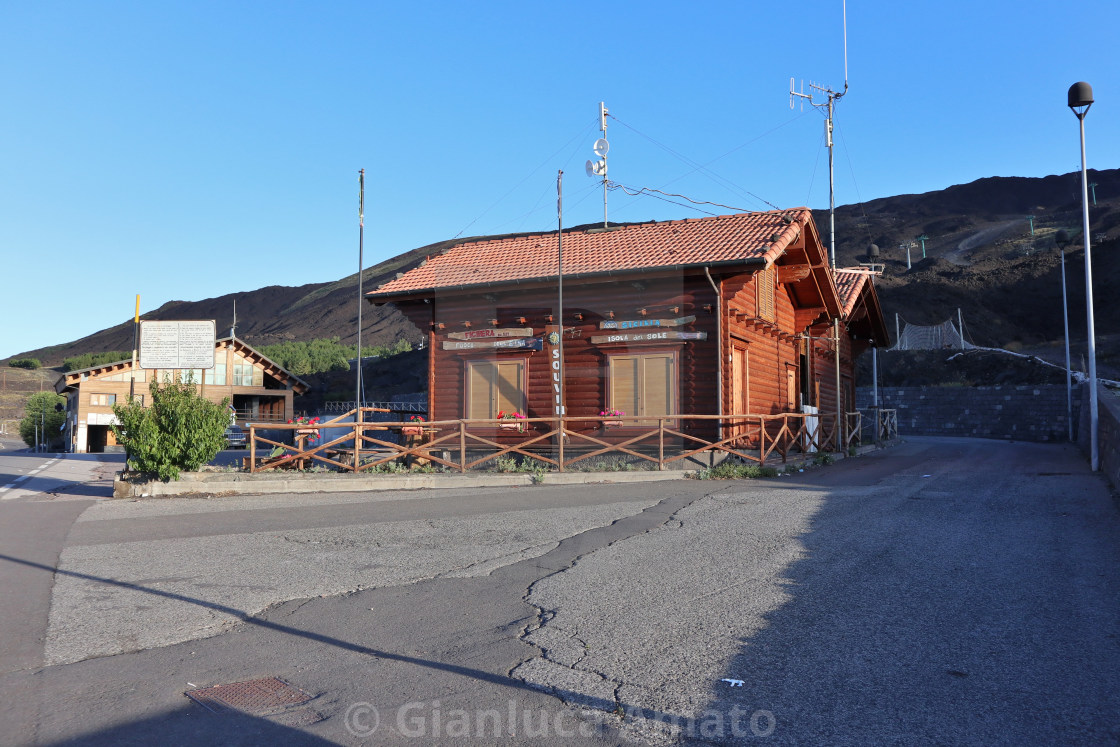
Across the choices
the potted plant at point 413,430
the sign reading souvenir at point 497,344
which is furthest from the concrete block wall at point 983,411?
the potted plant at point 413,430

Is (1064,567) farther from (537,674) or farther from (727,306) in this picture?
(727,306)

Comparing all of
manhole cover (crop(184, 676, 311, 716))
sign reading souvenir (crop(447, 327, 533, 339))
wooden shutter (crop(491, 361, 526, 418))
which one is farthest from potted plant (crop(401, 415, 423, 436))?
manhole cover (crop(184, 676, 311, 716))

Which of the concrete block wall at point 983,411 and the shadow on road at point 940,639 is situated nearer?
the shadow on road at point 940,639

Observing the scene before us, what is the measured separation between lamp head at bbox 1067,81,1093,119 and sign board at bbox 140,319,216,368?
1608 centimetres

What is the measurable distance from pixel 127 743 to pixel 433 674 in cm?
154

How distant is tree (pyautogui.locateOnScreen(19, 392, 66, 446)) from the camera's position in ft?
212

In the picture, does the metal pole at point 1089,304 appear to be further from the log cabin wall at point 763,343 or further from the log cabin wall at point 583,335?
the log cabin wall at point 583,335

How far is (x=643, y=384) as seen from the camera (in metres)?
17.9

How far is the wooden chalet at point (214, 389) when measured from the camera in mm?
49656

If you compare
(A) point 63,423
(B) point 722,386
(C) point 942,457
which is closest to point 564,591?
(B) point 722,386

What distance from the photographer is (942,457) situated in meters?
20.4

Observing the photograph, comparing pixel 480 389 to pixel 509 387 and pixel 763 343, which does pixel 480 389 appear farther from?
pixel 763 343

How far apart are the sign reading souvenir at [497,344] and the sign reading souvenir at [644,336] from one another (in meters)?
1.44

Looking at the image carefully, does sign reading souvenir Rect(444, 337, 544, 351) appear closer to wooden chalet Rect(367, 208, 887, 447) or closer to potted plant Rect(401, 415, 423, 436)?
wooden chalet Rect(367, 208, 887, 447)
